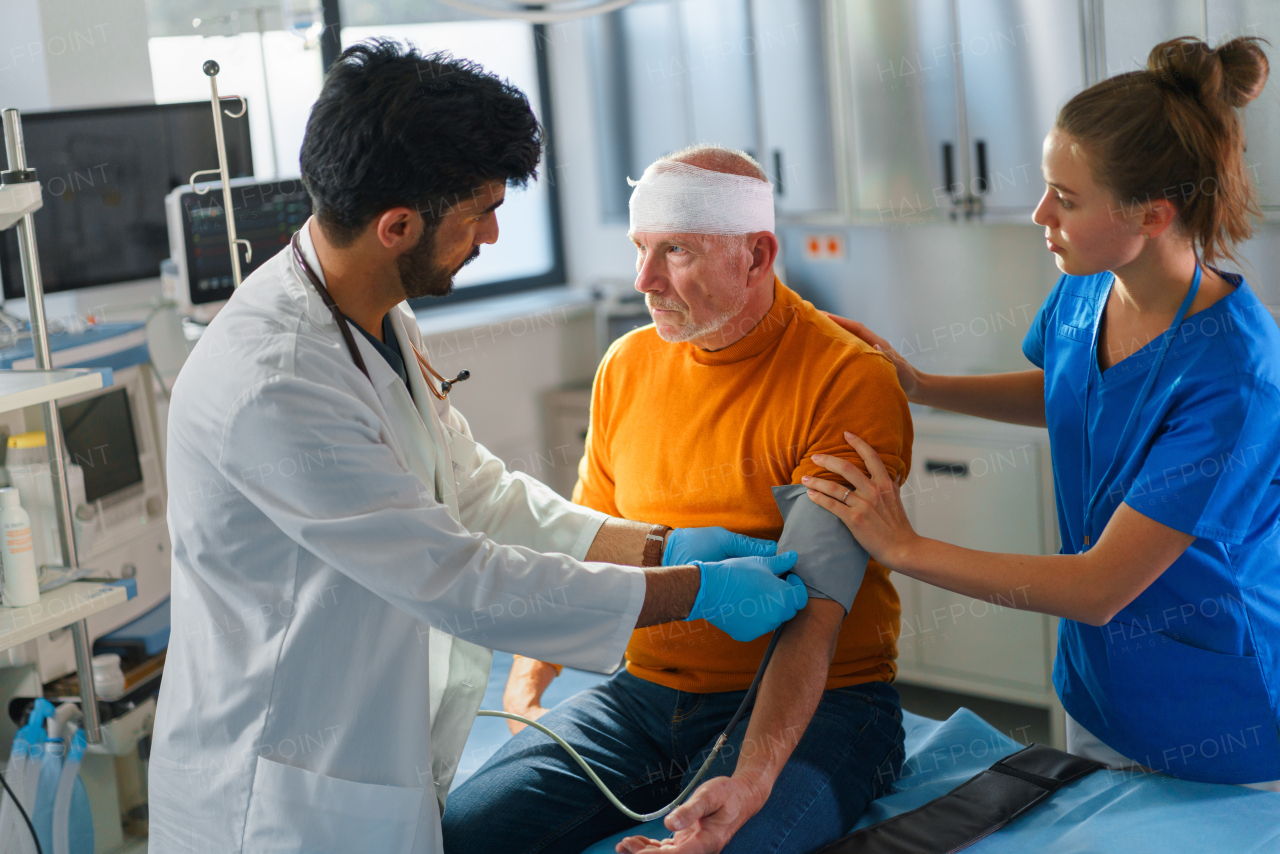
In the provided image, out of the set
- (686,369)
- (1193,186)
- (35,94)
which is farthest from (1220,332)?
(35,94)

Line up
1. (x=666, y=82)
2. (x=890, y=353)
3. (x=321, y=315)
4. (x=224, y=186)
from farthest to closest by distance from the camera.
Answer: (x=666, y=82) → (x=224, y=186) → (x=890, y=353) → (x=321, y=315)

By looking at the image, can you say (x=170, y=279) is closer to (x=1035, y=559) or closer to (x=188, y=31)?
(x=188, y=31)

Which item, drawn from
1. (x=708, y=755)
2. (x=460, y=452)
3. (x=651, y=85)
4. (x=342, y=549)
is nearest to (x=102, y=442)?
(x=460, y=452)

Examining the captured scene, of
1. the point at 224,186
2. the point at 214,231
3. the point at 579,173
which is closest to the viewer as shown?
the point at 224,186

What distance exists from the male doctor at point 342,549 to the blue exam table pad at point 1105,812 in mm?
417

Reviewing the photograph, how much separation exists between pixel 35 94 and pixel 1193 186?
7.66 ft

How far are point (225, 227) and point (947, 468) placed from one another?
184cm

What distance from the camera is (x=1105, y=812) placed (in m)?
1.55

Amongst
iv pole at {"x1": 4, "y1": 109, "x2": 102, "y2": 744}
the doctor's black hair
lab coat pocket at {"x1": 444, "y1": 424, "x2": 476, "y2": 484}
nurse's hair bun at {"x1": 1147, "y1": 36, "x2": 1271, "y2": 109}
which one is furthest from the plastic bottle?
nurse's hair bun at {"x1": 1147, "y1": 36, "x2": 1271, "y2": 109}

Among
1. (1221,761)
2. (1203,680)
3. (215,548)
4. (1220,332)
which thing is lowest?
(1221,761)

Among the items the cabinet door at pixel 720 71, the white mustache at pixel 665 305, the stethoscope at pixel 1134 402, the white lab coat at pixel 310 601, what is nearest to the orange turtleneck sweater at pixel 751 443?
the white mustache at pixel 665 305

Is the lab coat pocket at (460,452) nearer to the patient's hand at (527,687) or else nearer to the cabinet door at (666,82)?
the patient's hand at (527,687)

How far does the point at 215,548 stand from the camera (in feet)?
4.37

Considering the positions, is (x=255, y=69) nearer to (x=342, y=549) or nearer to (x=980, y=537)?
(x=980, y=537)
